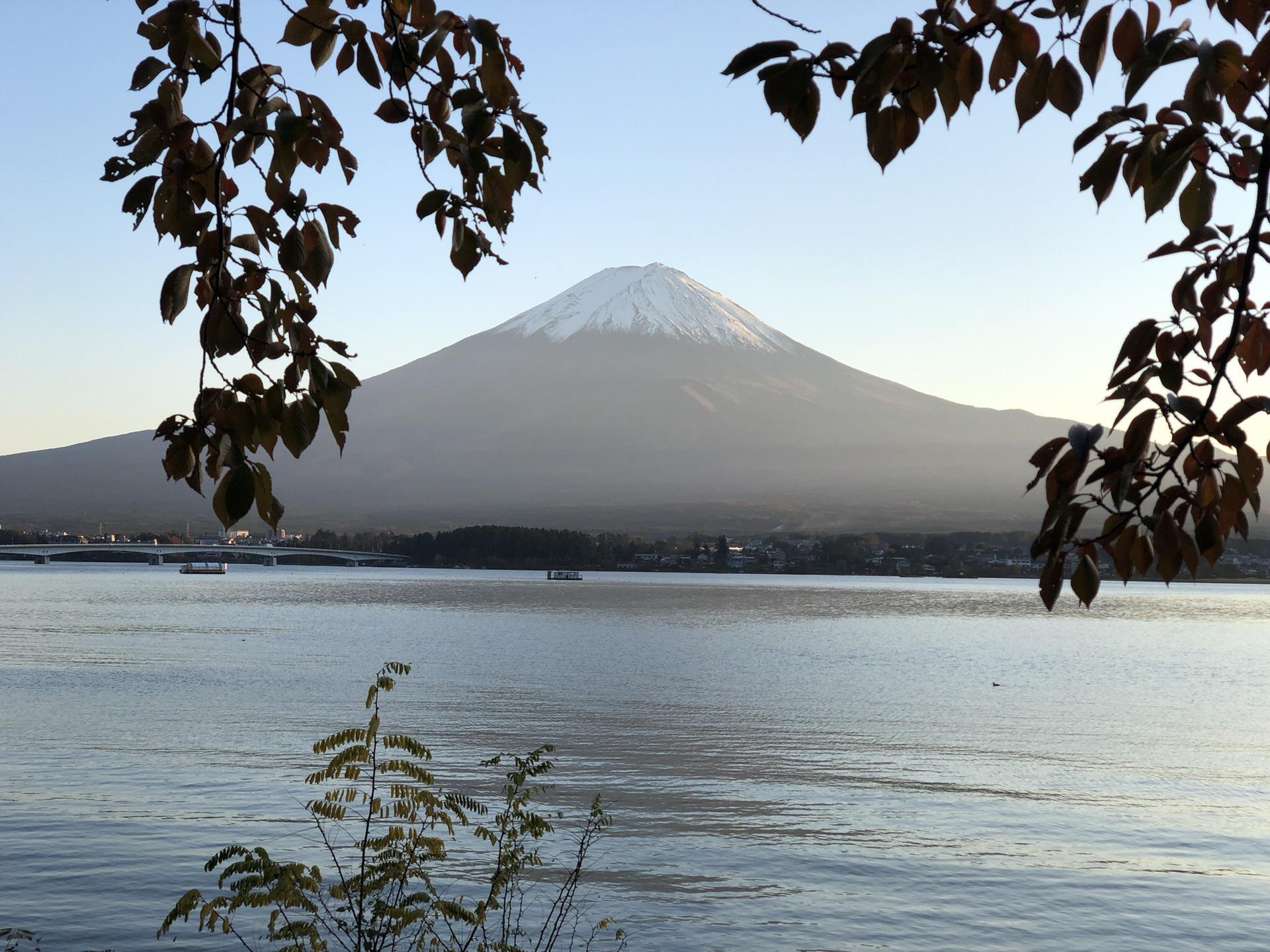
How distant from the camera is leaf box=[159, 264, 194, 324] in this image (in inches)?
85.6

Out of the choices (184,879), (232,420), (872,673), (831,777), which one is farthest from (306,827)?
(872,673)

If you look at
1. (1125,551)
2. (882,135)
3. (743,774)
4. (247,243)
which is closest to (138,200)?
(247,243)

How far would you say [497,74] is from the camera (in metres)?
2.69

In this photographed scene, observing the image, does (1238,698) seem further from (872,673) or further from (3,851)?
(3,851)

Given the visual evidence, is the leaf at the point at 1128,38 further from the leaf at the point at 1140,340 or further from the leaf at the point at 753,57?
the leaf at the point at 753,57

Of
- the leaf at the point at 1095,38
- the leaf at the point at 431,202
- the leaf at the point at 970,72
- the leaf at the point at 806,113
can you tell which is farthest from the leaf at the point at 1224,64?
the leaf at the point at 431,202

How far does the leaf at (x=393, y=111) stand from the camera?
286cm

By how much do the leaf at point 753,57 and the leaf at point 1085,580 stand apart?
1.05 m

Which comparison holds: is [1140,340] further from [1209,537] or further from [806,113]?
[806,113]

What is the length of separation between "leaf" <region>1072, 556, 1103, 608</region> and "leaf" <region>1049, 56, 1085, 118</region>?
2.74ft

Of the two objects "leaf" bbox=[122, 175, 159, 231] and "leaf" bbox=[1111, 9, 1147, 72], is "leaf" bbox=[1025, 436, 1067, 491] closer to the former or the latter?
"leaf" bbox=[1111, 9, 1147, 72]

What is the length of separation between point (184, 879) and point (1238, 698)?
38577 mm

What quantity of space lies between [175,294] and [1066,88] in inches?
68.3

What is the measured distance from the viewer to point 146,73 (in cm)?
233
